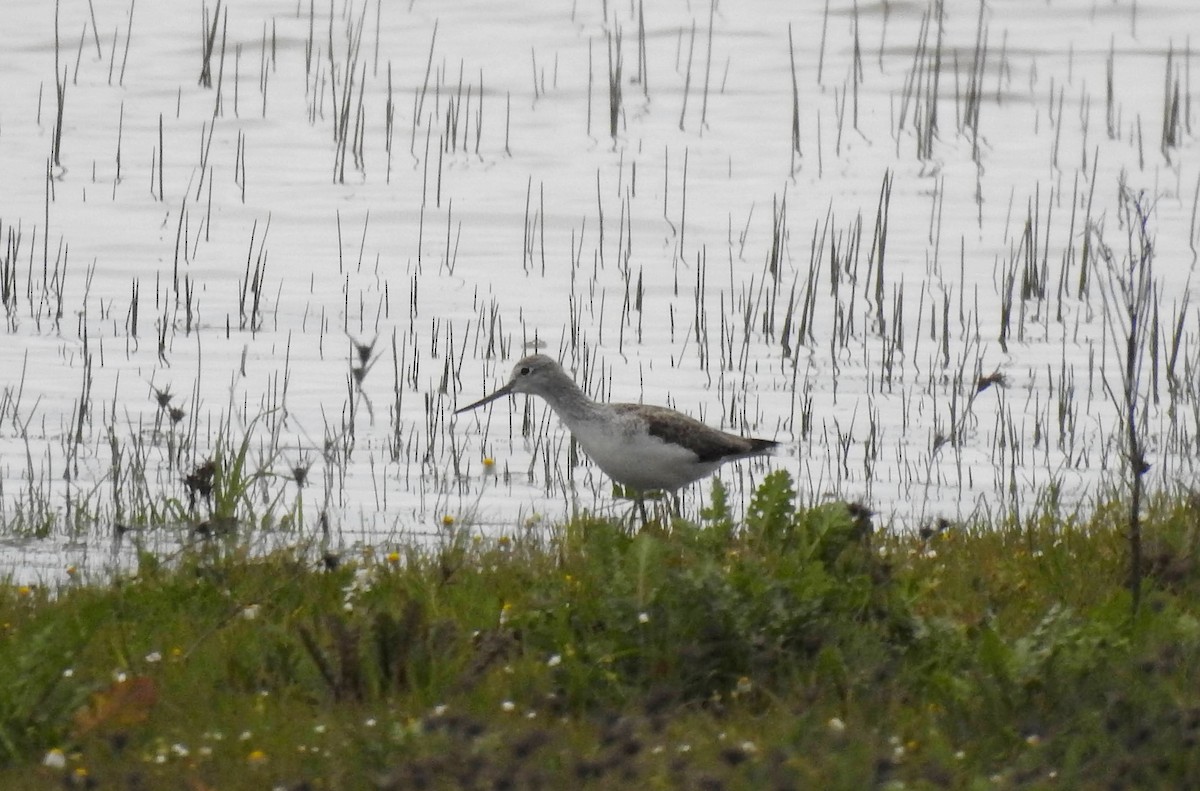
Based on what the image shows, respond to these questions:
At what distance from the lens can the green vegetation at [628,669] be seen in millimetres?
3680

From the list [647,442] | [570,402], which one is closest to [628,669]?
[647,442]

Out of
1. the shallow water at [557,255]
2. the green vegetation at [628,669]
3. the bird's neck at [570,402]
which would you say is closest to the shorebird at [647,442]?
the bird's neck at [570,402]

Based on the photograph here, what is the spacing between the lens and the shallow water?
7.89 metres

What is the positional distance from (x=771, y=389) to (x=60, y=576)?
456cm

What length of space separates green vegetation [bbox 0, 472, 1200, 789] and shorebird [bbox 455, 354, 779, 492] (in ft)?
5.11

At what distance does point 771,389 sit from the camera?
9352 mm

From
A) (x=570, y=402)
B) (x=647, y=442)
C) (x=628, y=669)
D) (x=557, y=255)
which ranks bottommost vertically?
(x=628, y=669)

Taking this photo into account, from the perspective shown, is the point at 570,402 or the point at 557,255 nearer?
the point at 570,402

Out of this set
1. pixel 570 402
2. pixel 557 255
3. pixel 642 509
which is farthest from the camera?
pixel 557 255

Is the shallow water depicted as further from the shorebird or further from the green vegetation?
the green vegetation

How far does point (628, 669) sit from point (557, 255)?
7.71 m

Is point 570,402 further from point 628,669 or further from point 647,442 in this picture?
point 628,669

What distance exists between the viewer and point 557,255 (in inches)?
472

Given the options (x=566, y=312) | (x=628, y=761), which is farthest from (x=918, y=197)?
(x=628, y=761)
